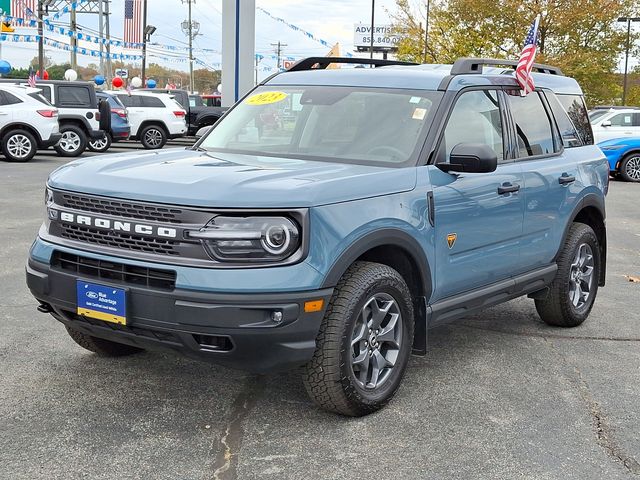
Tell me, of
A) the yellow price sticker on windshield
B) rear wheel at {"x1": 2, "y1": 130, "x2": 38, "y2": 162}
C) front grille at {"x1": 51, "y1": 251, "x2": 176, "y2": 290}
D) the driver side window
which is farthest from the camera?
rear wheel at {"x1": 2, "y1": 130, "x2": 38, "y2": 162}

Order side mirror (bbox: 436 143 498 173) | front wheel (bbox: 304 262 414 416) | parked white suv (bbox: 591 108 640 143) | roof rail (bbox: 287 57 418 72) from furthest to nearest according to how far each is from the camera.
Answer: parked white suv (bbox: 591 108 640 143) → roof rail (bbox: 287 57 418 72) → side mirror (bbox: 436 143 498 173) → front wheel (bbox: 304 262 414 416)

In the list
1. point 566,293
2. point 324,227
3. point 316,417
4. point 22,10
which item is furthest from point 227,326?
point 22,10

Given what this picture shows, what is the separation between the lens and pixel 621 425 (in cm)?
422

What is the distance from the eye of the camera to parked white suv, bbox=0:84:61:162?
59.7 feet

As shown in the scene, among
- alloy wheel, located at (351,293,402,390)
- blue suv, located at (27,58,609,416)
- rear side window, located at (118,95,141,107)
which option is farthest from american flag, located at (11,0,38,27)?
alloy wheel, located at (351,293,402,390)

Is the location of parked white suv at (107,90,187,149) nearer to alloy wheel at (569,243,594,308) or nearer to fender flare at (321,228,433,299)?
alloy wheel at (569,243,594,308)

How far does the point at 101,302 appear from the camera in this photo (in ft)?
12.5

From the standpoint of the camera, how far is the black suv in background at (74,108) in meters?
20.6

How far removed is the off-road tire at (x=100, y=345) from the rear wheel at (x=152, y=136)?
20.5m

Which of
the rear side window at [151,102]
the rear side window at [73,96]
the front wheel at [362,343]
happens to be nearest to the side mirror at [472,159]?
the front wheel at [362,343]

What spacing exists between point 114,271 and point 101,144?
19484 mm

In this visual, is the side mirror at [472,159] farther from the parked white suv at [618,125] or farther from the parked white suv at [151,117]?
the parked white suv at [151,117]

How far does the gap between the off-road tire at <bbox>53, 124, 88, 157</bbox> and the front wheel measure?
17.9m

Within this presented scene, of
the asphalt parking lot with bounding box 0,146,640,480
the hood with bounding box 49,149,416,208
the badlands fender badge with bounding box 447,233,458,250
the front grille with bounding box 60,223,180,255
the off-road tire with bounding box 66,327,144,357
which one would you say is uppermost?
the hood with bounding box 49,149,416,208
